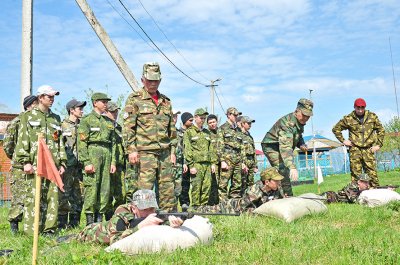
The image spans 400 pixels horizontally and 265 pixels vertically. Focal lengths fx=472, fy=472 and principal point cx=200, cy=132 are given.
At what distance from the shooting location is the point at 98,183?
7809mm

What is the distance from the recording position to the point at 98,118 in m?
8.07

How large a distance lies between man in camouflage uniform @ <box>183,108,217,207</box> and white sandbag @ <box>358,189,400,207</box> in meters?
3.26

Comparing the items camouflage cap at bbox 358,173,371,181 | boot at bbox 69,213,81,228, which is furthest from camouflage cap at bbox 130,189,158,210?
camouflage cap at bbox 358,173,371,181

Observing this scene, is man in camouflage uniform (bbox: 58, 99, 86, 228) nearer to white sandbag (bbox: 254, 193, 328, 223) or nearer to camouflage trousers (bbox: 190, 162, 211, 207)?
camouflage trousers (bbox: 190, 162, 211, 207)

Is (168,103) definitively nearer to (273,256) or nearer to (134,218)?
(134,218)

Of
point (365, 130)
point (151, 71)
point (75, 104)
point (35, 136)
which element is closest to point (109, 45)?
point (75, 104)

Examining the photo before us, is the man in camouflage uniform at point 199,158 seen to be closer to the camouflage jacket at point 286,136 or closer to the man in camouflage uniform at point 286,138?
the man in camouflage uniform at point 286,138

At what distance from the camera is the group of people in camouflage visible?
6871 mm

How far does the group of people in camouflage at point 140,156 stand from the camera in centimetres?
687

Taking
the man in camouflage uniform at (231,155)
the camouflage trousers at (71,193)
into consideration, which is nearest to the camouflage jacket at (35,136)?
the camouflage trousers at (71,193)

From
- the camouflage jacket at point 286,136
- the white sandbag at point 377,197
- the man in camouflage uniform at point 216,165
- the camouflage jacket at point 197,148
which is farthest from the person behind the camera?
the man in camouflage uniform at point 216,165

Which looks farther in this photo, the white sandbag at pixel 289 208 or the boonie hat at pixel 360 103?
the boonie hat at pixel 360 103

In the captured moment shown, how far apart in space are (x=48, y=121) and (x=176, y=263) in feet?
12.0

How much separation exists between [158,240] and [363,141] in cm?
696
